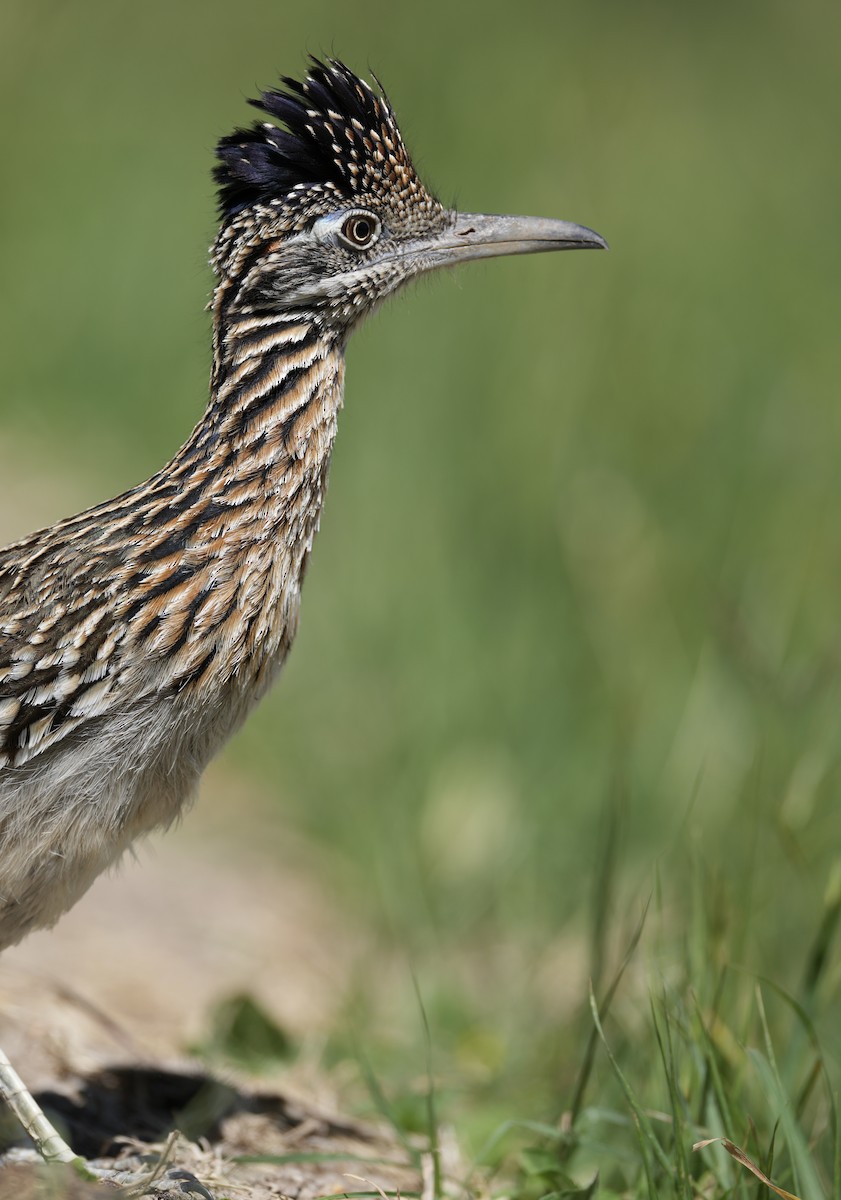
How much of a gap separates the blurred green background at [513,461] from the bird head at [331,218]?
1532 millimetres

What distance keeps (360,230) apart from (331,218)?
0.38 feet

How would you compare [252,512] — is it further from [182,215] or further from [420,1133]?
[182,215]

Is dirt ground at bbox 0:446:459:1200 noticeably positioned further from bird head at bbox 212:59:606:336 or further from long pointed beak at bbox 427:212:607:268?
long pointed beak at bbox 427:212:607:268

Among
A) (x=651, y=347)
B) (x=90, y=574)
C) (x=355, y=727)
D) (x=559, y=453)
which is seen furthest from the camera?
(x=651, y=347)

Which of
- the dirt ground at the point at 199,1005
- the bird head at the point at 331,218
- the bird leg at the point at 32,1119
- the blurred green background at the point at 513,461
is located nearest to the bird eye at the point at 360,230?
the bird head at the point at 331,218

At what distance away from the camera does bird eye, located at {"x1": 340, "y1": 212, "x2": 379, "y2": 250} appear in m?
3.93

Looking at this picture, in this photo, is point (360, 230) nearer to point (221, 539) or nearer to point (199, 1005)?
point (221, 539)

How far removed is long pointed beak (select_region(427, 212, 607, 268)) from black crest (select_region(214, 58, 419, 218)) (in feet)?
0.84

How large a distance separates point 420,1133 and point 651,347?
650 centimetres

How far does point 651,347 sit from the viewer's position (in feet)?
31.4

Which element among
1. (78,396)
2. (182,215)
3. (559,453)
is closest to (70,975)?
(559,453)

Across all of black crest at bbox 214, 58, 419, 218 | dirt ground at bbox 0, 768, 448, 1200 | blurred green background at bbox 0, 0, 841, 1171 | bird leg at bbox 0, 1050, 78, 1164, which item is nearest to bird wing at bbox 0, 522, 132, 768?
dirt ground at bbox 0, 768, 448, 1200

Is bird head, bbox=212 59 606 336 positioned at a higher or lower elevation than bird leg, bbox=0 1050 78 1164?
higher

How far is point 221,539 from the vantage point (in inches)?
138
